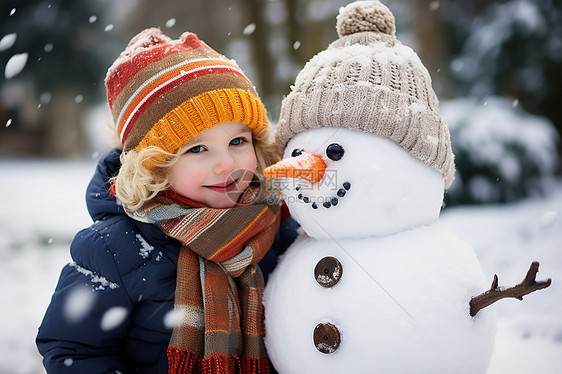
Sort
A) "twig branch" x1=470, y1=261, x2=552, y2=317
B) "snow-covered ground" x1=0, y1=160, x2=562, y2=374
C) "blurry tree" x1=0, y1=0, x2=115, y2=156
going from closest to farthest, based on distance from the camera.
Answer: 1. "twig branch" x1=470, y1=261, x2=552, y2=317
2. "snow-covered ground" x1=0, y1=160, x2=562, y2=374
3. "blurry tree" x1=0, y1=0, x2=115, y2=156

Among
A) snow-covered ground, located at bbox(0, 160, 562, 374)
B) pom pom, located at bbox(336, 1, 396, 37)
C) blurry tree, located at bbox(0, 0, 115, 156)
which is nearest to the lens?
pom pom, located at bbox(336, 1, 396, 37)

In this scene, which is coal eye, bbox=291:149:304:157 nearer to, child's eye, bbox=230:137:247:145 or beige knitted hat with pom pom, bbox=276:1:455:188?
beige knitted hat with pom pom, bbox=276:1:455:188

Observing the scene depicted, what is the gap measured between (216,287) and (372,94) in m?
0.72

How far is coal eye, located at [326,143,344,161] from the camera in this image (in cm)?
125

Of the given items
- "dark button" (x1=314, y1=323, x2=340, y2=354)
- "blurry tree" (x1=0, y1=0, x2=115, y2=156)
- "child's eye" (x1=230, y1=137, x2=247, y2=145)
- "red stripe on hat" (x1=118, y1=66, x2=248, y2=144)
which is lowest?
"blurry tree" (x1=0, y1=0, x2=115, y2=156)

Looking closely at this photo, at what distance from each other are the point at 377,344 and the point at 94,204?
3.43 ft

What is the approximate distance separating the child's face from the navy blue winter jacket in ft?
0.59

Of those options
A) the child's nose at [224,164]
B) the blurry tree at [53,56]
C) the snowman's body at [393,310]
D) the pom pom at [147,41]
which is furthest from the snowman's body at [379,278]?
the blurry tree at [53,56]

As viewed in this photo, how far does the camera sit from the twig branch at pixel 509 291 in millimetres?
1092

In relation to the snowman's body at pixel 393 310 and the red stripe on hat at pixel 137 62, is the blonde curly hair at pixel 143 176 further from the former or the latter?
the snowman's body at pixel 393 310

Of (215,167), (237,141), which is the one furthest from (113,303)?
(237,141)

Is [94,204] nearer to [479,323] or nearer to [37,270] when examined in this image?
[479,323]

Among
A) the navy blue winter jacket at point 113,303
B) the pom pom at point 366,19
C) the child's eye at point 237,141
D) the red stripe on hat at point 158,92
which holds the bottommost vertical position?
the navy blue winter jacket at point 113,303

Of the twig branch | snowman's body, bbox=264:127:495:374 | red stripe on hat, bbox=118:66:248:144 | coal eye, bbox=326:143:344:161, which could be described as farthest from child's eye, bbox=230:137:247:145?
the twig branch
